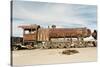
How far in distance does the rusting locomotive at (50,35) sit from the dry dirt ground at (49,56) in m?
0.08

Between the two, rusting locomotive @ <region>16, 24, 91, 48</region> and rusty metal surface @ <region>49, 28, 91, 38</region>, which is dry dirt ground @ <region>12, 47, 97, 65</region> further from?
rusty metal surface @ <region>49, 28, 91, 38</region>

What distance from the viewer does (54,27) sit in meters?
2.55

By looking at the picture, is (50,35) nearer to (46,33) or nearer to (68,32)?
(46,33)

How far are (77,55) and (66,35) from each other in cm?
30

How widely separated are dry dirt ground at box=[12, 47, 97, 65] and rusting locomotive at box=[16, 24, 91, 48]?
0.28ft

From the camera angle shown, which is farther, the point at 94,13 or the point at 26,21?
the point at 94,13

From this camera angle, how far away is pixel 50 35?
2.55m

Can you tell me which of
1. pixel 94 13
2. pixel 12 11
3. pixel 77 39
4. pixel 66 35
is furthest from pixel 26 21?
pixel 94 13

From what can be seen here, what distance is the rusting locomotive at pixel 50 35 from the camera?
245 centimetres

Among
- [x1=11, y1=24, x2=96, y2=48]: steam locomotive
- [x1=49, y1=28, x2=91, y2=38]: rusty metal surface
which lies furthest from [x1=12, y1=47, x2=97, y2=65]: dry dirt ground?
[x1=49, y1=28, x2=91, y2=38]: rusty metal surface

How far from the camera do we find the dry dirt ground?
2.39 meters

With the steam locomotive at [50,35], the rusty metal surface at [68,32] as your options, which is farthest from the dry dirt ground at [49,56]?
the rusty metal surface at [68,32]
